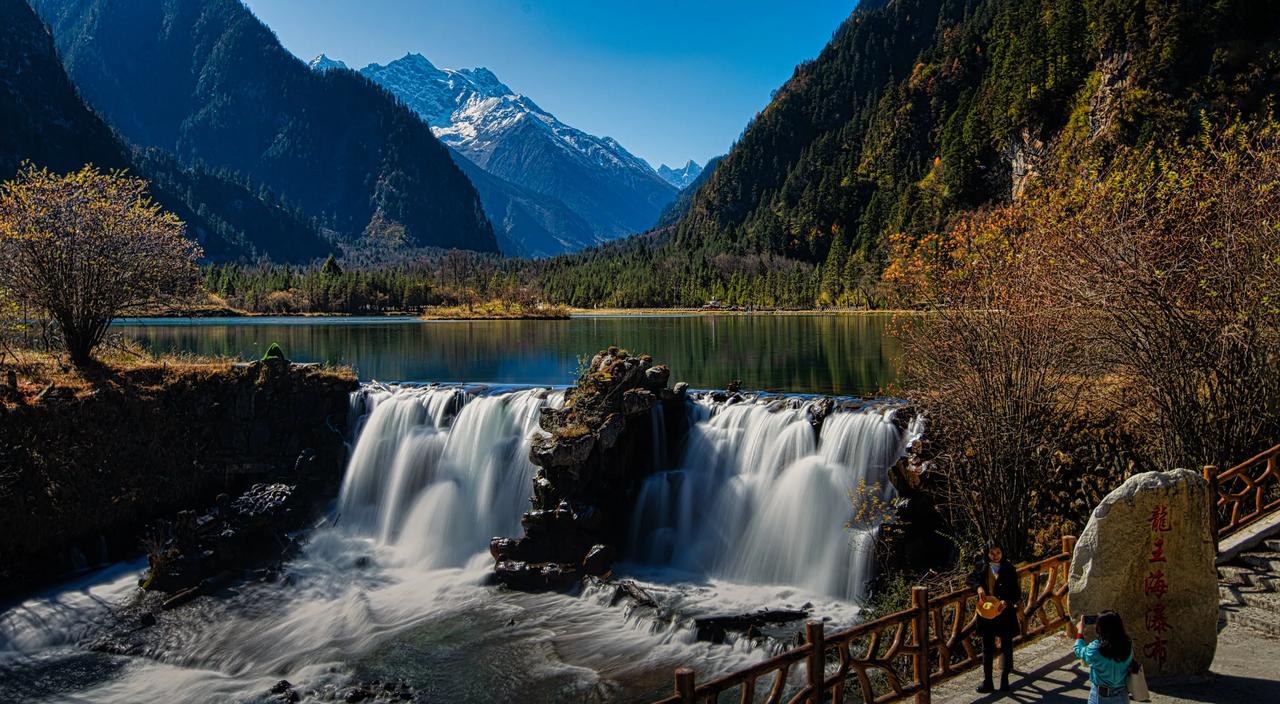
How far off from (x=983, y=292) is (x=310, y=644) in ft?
58.6

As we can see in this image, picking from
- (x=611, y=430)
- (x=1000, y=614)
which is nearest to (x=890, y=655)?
(x=1000, y=614)

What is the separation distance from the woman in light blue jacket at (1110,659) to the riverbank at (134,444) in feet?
84.3

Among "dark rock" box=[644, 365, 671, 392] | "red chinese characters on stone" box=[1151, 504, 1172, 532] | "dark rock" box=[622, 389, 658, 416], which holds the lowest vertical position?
"red chinese characters on stone" box=[1151, 504, 1172, 532]

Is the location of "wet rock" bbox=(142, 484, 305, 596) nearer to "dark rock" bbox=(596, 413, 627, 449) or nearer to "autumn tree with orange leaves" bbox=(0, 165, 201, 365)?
"autumn tree with orange leaves" bbox=(0, 165, 201, 365)

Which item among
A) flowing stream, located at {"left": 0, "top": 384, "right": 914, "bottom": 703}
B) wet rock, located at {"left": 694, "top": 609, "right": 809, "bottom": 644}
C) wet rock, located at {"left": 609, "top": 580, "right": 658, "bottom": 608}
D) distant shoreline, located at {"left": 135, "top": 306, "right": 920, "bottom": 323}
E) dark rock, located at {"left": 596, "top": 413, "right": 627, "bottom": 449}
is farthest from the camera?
distant shoreline, located at {"left": 135, "top": 306, "right": 920, "bottom": 323}

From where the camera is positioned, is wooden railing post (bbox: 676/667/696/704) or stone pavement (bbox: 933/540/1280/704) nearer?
wooden railing post (bbox: 676/667/696/704)

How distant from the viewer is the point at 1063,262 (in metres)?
16.0

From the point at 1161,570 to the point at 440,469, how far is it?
2218 centimetres

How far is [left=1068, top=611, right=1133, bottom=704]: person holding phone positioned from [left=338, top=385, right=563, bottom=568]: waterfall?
18707 mm

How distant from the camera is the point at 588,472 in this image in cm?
2302

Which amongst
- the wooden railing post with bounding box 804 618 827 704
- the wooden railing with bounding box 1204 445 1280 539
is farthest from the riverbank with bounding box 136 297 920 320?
the wooden railing post with bounding box 804 618 827 704

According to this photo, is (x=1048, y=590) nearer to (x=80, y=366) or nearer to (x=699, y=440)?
(x=699, y=440)

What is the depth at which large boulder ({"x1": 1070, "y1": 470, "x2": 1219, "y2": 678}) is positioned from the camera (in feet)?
32.2

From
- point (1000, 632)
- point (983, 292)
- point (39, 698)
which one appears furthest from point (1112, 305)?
point (39, 698)
